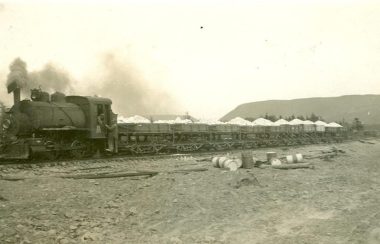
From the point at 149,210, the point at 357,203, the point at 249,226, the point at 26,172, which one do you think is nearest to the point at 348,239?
the point at 249,226

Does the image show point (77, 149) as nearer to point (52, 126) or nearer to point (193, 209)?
point (52, 126)

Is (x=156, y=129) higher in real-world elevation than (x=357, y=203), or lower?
higher

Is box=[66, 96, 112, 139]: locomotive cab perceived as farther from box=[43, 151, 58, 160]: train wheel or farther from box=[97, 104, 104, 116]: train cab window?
box=[43, 151, 58, 160]: train wheel

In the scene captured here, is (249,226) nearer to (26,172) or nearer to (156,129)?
(26,172)

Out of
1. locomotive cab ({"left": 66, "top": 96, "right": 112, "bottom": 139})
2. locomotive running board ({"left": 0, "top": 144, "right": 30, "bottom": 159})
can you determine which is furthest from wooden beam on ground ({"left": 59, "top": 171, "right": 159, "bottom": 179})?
locomotive cab ({"left": 66, "top": 96, "right": 112, "bottom": 139})

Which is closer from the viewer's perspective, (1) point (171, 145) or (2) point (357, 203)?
(2) point (357, 203)

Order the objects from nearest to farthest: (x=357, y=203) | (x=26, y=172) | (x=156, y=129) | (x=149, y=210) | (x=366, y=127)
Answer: (x=149, y=210) < (x=357, y=203) < (x=26, y=172) < (x=156, y=129) < (x=366, y=127)
